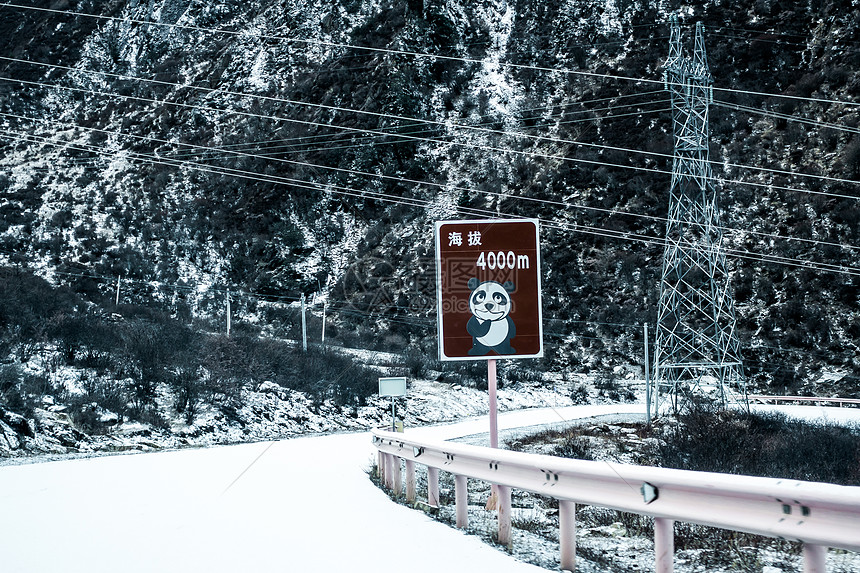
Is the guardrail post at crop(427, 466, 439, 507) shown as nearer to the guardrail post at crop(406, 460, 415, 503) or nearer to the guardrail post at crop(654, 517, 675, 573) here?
the guardrail post at crop(406, 460, 415, 503)

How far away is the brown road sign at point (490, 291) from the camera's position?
389 inches

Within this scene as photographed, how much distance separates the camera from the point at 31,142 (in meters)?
70.4

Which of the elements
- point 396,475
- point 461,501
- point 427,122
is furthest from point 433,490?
point 427,122

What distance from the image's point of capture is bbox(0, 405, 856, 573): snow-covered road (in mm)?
6398

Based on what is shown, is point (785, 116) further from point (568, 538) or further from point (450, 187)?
point (568, 538)

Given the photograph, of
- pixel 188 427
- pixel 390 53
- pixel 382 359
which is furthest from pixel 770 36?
pixel 188 427

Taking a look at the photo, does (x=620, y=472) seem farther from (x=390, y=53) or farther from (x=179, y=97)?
(x=179, y=97)

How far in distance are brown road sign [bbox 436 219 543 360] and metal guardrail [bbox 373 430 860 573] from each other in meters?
2.18

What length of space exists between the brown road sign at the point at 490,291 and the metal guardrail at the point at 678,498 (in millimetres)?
2179

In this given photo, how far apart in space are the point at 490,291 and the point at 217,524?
153 inches

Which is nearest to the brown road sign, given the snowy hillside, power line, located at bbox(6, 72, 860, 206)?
the snowy hillside

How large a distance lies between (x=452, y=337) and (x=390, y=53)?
6316 cm

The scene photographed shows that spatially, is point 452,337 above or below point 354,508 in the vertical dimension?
above

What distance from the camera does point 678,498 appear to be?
486 cm
